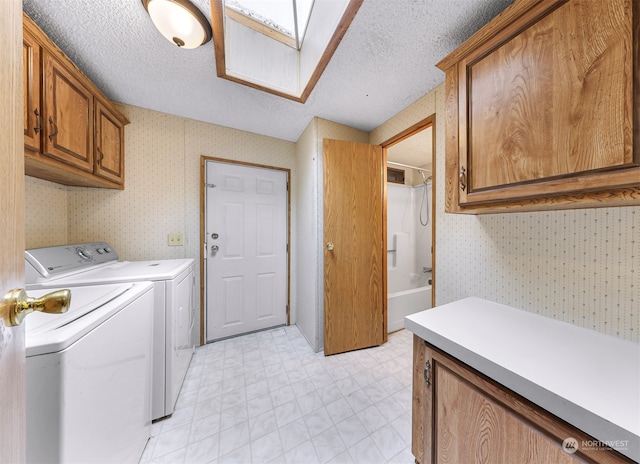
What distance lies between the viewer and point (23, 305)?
0.42 metres

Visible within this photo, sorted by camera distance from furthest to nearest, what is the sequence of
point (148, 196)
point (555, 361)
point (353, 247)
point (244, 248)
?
point (244, 248), point (353, 247), point (148, 196), point (555, 361)

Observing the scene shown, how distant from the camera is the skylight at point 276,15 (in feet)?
4.37

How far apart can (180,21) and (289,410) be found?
2255 millimetres

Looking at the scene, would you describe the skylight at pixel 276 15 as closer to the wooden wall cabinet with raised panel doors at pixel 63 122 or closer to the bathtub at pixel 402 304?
the wooden wall cabinet with raised panel doors at pixel 63 122

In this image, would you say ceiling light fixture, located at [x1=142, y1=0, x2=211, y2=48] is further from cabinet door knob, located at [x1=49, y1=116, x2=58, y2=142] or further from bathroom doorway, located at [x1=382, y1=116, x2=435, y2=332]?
bathroom doorway, located at [x1=382, y1=116, x2=435, y2=332]

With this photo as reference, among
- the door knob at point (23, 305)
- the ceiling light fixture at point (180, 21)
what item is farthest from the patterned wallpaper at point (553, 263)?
the door knob at point (23, 305)

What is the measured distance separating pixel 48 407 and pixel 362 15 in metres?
1.84

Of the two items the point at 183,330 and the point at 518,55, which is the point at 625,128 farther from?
the point at 183,330

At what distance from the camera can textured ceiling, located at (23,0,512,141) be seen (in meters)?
1.05

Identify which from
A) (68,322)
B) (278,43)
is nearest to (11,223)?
(68,322)

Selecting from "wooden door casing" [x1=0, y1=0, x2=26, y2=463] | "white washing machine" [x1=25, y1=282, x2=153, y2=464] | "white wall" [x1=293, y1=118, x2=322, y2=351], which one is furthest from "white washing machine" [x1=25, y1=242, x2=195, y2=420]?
"white wall" [x1=293, y1=118, x2=322, y2=351]

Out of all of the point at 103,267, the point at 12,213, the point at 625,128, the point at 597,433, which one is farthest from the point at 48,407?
the point at 625,128

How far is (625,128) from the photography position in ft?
2.04

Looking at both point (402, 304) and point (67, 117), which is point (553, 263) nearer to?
point (402, 304)
